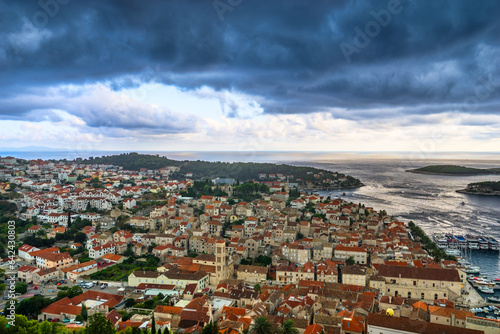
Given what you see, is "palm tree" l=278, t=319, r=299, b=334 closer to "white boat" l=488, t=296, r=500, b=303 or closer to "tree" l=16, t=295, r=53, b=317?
"tree" l=16, t=295, r=53, b=317

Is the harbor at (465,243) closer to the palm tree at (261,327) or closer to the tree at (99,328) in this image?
the palm tree at (261,327)

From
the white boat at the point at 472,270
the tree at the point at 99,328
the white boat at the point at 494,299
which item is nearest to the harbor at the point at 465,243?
the white boat at the point at 472,270

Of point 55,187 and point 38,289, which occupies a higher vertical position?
point 55,187

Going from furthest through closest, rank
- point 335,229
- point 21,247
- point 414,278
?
point 335,229 < point 21,247 < point 414,278

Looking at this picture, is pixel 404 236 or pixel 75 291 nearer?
pixel 75 291

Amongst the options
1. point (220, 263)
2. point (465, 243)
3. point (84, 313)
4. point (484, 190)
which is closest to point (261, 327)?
point (220, 263)

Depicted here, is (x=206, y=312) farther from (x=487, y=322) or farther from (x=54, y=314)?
(x=487, y=322)

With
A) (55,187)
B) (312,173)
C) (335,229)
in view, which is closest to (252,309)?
(335,229)

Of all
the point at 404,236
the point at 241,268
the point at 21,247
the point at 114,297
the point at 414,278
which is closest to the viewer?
the point at 114,297
